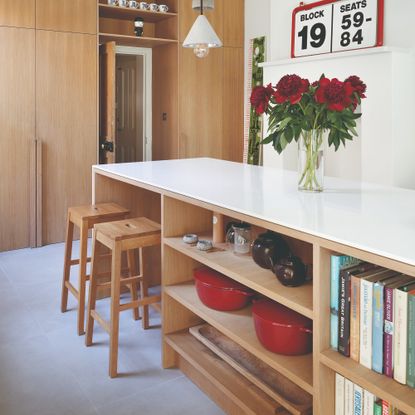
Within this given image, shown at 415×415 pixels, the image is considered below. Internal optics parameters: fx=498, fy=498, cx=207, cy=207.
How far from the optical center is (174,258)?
2.47 meters

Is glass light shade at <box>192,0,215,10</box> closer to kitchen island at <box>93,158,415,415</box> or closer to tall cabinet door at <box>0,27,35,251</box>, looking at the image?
kitchen island at <box>93,158,415,415</box>

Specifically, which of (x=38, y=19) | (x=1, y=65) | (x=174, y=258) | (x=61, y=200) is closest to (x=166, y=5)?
(x=38, y=19)

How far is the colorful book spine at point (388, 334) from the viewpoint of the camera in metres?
1.40

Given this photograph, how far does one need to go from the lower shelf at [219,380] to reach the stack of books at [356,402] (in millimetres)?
383

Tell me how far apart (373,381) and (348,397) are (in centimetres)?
17

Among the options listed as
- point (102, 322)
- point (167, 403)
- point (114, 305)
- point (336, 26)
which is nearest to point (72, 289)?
point (102, 322)

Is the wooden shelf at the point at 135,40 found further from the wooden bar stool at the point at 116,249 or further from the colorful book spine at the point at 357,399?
the colorful book spine at the point at 357,399

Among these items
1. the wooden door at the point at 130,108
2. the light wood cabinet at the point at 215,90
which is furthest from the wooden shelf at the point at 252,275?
the wooden door at the point at 130,108

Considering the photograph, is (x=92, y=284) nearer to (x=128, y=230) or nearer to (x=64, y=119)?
(x=128, y=230)

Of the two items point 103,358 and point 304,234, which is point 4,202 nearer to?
point 103,358

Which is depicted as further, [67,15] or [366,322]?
[67,15]

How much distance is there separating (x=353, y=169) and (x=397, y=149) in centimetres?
43

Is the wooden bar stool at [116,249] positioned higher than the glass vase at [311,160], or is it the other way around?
the glass vase at [311,160]

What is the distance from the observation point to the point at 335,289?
1534mm
